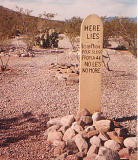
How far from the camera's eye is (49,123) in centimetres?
427

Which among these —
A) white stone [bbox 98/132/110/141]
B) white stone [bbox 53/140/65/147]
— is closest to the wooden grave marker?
white stone [bbox 98/132/110/141]

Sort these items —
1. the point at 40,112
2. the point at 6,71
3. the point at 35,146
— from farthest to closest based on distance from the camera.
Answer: the point at 6,71 < the point at 40,112 < the point at 35,146

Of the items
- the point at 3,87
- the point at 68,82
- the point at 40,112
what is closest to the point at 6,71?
the point at 3,87

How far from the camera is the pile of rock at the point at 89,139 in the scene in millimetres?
2977

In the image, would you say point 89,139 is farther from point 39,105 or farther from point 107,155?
point 39,105

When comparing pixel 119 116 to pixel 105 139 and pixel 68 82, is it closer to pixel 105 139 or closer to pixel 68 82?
pixel 105 139

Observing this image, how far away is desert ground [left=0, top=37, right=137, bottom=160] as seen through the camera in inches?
142

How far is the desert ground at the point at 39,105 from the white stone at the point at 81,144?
0.51m

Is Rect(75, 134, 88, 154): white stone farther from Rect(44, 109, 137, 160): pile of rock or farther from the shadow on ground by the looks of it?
the shadow on ground

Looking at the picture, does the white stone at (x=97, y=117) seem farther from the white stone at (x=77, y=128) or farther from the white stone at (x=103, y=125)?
the white stone at (x=77, y=128)

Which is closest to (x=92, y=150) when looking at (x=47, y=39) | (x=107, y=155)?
(x=107, y=155)

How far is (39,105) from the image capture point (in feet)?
18.2

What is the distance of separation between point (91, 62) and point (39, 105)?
2.19 m

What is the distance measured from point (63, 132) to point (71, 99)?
7.36ft
